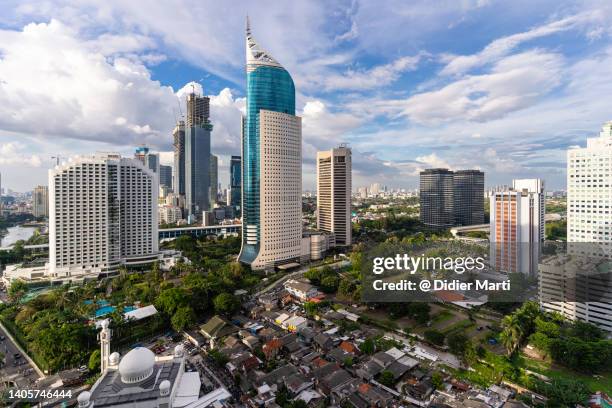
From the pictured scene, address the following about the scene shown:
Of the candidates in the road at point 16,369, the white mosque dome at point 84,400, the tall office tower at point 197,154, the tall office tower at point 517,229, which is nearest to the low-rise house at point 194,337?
the road at point 16,369

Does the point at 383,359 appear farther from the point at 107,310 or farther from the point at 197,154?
the point at 197,154

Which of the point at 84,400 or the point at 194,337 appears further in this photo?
the point at 194,337

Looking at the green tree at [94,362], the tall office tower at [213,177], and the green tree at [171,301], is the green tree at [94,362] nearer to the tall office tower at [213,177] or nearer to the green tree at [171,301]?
the green tree at [171,301]

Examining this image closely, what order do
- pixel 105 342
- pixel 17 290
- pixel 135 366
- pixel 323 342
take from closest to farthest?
pixel 135 366, pixel 105 342, pixel 323 342, pixel 17 290

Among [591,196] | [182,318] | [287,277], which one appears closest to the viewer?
[182,318]

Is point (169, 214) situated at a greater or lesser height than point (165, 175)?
lesser

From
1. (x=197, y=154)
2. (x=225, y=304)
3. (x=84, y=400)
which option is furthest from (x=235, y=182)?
(x=84, y=400)

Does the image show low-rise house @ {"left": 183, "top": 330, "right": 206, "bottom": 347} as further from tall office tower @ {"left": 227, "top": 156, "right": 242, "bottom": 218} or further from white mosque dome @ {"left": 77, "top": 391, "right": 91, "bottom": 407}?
tall office tower @ {"left": 227, "top": 156, "right": 242, "bottom": 218}
